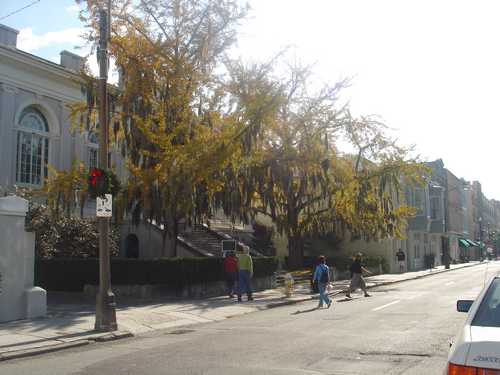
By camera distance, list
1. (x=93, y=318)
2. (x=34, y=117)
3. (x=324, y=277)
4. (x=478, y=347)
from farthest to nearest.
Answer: (x=34, y=117), (x=324, y=277), (x=93, y=318), (x=478, y=347)

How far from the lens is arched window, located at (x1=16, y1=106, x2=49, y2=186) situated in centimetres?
2944

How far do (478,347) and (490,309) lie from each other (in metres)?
0.96

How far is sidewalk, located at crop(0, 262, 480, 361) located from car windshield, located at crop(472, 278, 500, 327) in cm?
827

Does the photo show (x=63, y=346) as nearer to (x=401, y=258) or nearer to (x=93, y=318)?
(x=93, y=318)

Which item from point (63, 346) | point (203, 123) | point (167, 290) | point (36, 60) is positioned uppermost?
point (36, 60)

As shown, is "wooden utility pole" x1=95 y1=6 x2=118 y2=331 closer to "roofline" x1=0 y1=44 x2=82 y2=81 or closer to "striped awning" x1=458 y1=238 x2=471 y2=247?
"roofline" x1=0 y1=44 x2=82 y2=81

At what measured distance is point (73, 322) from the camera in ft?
46.6

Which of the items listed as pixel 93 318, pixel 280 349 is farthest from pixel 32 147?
pixel 280 349

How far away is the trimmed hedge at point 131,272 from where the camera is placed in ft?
66.5

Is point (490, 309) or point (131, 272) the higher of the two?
point (490, 309)

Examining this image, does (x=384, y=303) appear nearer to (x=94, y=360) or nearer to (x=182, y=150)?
(x=182, y=150)

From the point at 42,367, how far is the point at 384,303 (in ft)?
41.0

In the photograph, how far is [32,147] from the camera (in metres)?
30.2

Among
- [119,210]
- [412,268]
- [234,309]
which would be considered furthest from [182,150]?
[412,268]
